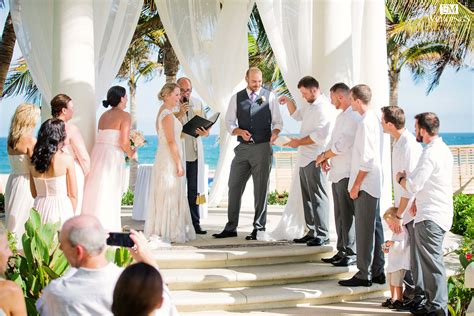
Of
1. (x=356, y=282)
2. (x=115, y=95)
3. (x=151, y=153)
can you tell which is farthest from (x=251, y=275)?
(x=151, y=153)

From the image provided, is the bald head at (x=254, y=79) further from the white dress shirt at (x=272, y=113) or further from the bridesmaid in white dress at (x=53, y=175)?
the bridesmaid in white dress at (x=53, y=175)

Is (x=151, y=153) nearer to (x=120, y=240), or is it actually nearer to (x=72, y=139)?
(x=72, y=139)

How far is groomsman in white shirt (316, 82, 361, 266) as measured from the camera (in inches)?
281

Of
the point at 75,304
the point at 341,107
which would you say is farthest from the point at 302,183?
the point at 75,304

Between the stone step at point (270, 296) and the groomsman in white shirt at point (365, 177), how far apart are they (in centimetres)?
28

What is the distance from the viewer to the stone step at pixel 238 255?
23.4 feet

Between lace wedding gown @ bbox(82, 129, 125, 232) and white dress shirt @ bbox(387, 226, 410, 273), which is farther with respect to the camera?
lace wedding gown @ bbox(82, 129, 125, 232)

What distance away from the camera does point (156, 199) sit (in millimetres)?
7934

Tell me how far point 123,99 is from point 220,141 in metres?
4.53

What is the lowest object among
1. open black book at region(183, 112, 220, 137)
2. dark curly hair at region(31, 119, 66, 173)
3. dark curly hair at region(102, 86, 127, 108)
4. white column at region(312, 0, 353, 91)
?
dark curly hair at region(31, 119, 66, 173)

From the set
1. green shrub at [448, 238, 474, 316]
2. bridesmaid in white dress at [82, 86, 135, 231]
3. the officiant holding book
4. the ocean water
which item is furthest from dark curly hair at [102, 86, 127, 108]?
the ocean water

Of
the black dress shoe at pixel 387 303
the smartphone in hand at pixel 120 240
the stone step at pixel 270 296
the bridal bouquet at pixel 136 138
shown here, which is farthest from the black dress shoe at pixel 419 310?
the bridal bouquet at pixel 136 138

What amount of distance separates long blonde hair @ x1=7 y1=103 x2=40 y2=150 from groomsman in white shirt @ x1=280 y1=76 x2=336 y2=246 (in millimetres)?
2510

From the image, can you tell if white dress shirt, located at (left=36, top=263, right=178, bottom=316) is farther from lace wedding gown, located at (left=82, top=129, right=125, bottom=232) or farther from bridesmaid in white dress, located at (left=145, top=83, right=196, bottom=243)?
bridesmaid in white dress, located at (left=145, top=83, right=196, bottom=243)
